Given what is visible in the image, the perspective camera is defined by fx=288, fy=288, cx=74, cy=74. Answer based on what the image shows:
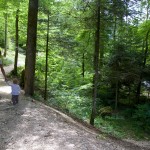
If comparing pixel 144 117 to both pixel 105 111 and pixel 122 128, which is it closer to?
pixel 122 128

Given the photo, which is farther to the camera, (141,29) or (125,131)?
(141,29)

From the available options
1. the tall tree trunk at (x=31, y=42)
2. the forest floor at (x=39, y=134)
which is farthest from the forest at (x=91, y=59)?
the forest floor at (x=39, y=134)

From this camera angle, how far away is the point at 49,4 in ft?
57.7

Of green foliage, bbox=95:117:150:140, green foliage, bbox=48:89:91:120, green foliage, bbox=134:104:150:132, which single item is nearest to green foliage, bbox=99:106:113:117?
green foliage, bbox=95:117:150:140

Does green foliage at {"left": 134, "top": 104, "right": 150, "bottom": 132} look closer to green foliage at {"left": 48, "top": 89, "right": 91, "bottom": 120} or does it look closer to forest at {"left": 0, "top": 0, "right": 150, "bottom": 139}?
forest at {"left": 0, "top": 0, "right": 150, "bottom": 139}

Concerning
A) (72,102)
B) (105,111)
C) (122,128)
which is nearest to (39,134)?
(72,102)

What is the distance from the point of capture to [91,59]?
83.4 feet

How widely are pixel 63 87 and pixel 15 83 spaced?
1351 cm

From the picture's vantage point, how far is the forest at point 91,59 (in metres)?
14.1

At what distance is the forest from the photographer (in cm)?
1413

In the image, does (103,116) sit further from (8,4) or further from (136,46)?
(8,4)

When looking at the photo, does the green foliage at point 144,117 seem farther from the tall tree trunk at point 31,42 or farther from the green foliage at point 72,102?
the tall tree trunk at point 31,42

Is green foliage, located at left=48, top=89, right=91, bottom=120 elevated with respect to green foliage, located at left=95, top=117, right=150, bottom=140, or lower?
elevated

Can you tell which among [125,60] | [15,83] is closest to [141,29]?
[125,60]
